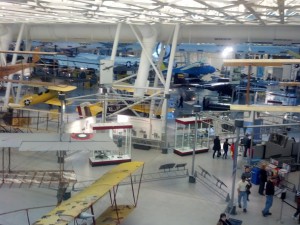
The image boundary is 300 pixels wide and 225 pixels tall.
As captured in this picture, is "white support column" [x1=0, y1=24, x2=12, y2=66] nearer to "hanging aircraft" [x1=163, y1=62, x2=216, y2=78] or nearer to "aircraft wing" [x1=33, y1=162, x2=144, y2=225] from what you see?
"aircraft wing" [x1=33, y1=162, x2=144, y2=225]

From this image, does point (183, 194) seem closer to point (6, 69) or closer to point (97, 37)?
point (6, 69)

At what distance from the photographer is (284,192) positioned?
520 inches

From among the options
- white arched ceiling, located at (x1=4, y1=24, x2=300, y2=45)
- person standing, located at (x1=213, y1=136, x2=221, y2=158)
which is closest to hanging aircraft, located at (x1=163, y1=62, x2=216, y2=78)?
white arched ceiling, located at (x1=4, y1=24, x2=300, y2=45)

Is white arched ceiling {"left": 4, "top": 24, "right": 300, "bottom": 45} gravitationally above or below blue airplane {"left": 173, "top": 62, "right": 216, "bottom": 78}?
above

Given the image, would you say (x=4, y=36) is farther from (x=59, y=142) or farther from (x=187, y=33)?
(x=59, y=142)

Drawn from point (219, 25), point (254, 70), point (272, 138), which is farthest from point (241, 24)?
point (254, 70)

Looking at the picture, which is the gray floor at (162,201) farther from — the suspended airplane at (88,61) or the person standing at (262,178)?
the suspended airplane at (88,61)

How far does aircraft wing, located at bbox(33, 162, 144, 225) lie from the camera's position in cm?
766

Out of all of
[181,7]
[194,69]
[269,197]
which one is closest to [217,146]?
[269,197]

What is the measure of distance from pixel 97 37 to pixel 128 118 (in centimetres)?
658

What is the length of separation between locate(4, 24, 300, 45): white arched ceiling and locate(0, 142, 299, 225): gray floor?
25.1 feet

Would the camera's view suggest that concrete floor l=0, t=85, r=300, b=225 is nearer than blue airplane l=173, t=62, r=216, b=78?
Yes

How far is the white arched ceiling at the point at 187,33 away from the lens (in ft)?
62.5

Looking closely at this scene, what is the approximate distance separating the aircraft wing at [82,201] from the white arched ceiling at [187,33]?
1153cm
